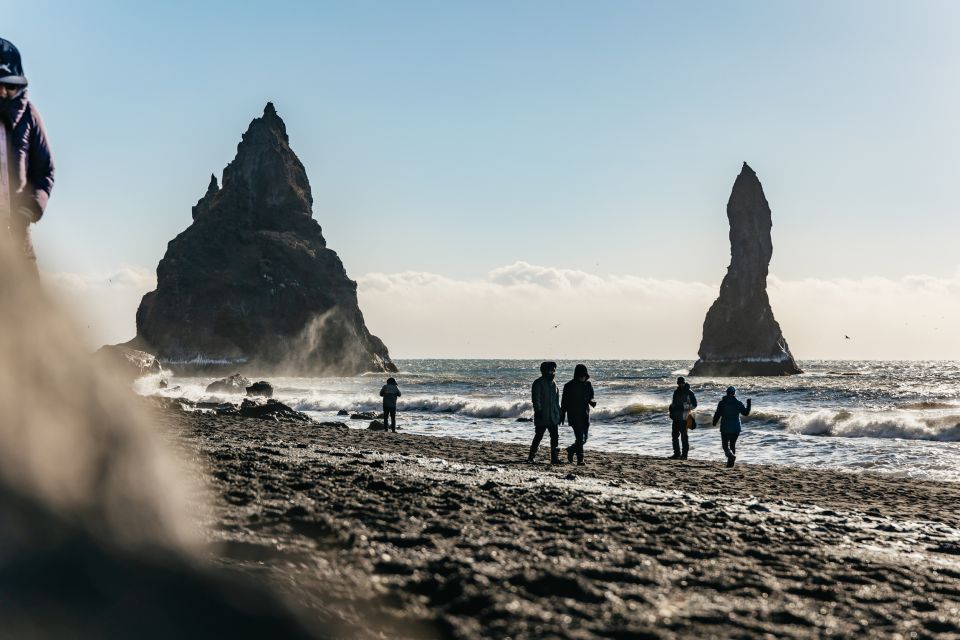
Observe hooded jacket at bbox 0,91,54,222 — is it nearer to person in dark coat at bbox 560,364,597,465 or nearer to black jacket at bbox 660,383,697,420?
person in dark coat at bbox 560,364,597,465

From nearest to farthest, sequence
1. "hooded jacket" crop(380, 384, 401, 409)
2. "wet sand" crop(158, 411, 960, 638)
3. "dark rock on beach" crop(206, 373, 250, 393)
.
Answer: "wet sand" crop(158, 411, 960, 638) → "hooded jacket" crop(380, 384, 401, 409) → "dark rock on beach" crop(206, 373, 250, 393)

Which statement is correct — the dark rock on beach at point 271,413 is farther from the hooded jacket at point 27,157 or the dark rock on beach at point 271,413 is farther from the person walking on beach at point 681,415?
the hooded jacket at point 27,157

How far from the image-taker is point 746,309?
362 ft

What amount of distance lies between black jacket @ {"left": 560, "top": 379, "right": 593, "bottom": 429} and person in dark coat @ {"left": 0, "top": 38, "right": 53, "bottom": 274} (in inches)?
418

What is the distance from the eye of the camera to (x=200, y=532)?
14.8 ft

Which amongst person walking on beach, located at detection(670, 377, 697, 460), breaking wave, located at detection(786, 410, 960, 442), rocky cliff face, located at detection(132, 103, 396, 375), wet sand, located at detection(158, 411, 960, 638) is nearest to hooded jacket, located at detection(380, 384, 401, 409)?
person walking on beach, located at detection(670, 377, 697, 460)

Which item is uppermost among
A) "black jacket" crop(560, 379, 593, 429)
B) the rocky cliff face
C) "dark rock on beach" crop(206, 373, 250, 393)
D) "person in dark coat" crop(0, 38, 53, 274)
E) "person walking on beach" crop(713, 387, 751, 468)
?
the rocky cliff face

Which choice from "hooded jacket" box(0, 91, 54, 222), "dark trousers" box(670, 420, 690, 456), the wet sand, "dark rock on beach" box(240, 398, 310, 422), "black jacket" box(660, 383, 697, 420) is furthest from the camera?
"dark rock on beach" box(240, 398, 310, 422)

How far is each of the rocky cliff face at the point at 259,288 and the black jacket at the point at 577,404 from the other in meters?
113

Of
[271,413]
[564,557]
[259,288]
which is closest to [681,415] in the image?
[564,557]

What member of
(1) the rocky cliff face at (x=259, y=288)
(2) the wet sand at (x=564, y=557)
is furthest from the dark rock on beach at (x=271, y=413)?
(1) the rocky cliff face at (x=259, y=288)

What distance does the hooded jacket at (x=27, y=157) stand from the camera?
4480mm

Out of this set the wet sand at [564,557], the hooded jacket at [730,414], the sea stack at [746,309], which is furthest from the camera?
the sea stack at [746,309]

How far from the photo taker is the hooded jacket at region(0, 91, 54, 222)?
14.7 ft
